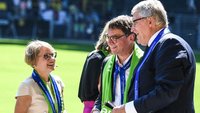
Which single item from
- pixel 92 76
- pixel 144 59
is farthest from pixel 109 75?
pixel 92 76

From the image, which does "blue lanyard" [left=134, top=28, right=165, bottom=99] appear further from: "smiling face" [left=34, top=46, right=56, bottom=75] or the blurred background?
the blurred background

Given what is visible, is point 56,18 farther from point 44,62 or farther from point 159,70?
point 159,70

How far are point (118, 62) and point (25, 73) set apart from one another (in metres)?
12.0

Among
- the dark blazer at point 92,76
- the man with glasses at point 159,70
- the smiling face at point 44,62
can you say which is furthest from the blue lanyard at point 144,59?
the dark blazer at point 92,76

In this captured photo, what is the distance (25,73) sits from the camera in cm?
1744

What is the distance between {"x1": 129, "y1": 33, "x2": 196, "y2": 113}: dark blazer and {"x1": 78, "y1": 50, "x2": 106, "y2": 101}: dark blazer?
1.82 m

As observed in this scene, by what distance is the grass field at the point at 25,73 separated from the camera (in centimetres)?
1179

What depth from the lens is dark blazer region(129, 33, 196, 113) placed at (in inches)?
175

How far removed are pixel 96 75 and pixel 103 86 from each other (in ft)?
2.85

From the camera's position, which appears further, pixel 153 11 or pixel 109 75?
pixel 109 75

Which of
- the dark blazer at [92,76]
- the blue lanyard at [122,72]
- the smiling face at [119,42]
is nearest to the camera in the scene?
the blue lanyard at [122,72]

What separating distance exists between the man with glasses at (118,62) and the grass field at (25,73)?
5.31 meters

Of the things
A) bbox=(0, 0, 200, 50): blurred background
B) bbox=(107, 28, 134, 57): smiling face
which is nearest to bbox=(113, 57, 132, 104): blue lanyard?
bbox=(107, 28, 134, 57): smiling face

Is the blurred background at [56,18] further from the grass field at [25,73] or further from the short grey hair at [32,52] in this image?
the short grey hair at [32,52]
